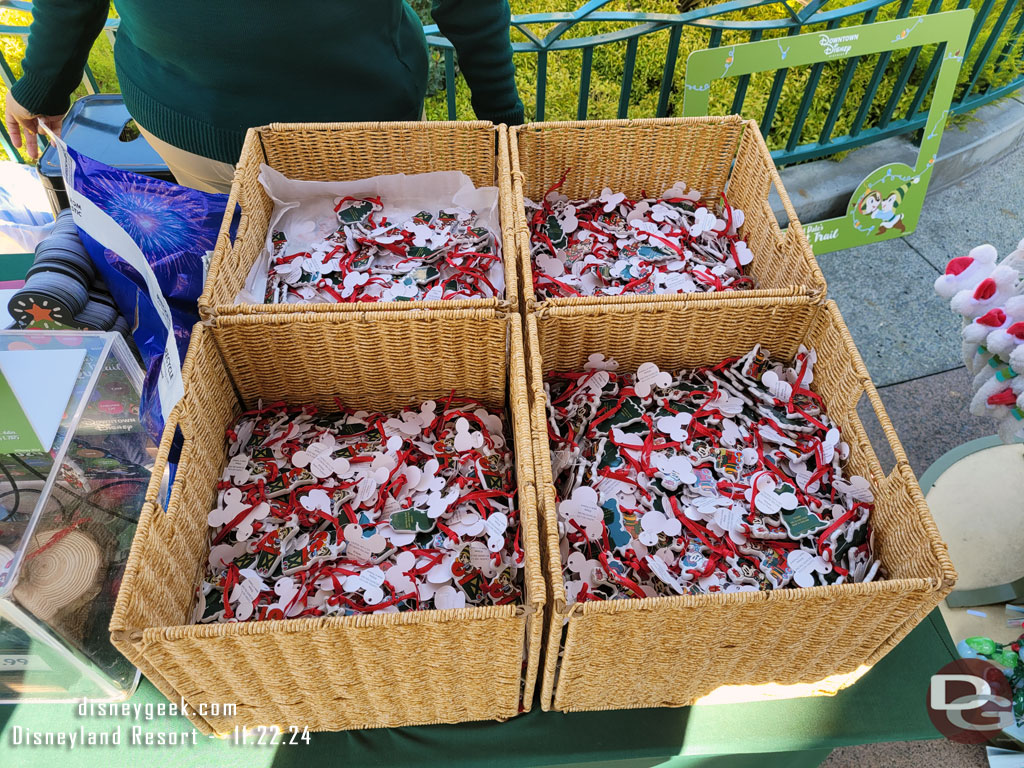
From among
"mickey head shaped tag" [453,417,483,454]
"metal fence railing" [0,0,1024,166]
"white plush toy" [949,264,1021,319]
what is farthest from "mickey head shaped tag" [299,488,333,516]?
"metal fence railing" [0,0,1024,166]

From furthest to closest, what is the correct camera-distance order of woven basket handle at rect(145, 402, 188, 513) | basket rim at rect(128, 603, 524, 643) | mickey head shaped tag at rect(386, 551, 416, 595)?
mickey head shaped tag at rect(386, 551, 416, 595) < woven basket handle at rect(145, 402, 188, 513) < basket rim at rect(128, 603, 524, 643)

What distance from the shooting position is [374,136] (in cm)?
149

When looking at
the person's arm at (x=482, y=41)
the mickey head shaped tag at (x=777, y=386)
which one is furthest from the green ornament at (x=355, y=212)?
the mickey head shaped tag at (x=777, y=386)

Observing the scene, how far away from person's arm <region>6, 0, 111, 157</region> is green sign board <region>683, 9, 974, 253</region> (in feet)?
4.08

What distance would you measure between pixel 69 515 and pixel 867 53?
78.6 inches

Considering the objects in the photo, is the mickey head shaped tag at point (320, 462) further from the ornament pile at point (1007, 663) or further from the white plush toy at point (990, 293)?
the ornament pile at point (1007, 663)

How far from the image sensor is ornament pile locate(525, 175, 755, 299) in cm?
145

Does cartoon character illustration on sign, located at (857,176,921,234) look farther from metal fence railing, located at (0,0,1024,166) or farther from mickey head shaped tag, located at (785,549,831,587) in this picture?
mickey head shaped tag, located at (785,549,831,587)

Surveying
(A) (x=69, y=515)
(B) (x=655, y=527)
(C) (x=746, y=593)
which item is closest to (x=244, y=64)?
(A) (x=69, y=515)

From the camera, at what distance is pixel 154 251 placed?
4.05 feet

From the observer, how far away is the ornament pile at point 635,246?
1.45 metres

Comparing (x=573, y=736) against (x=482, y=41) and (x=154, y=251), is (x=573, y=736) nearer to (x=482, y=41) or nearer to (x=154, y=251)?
(x=154, y=251)

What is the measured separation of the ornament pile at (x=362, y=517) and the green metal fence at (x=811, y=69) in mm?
1356

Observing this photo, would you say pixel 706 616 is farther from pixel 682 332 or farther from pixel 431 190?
pixel 431 190
